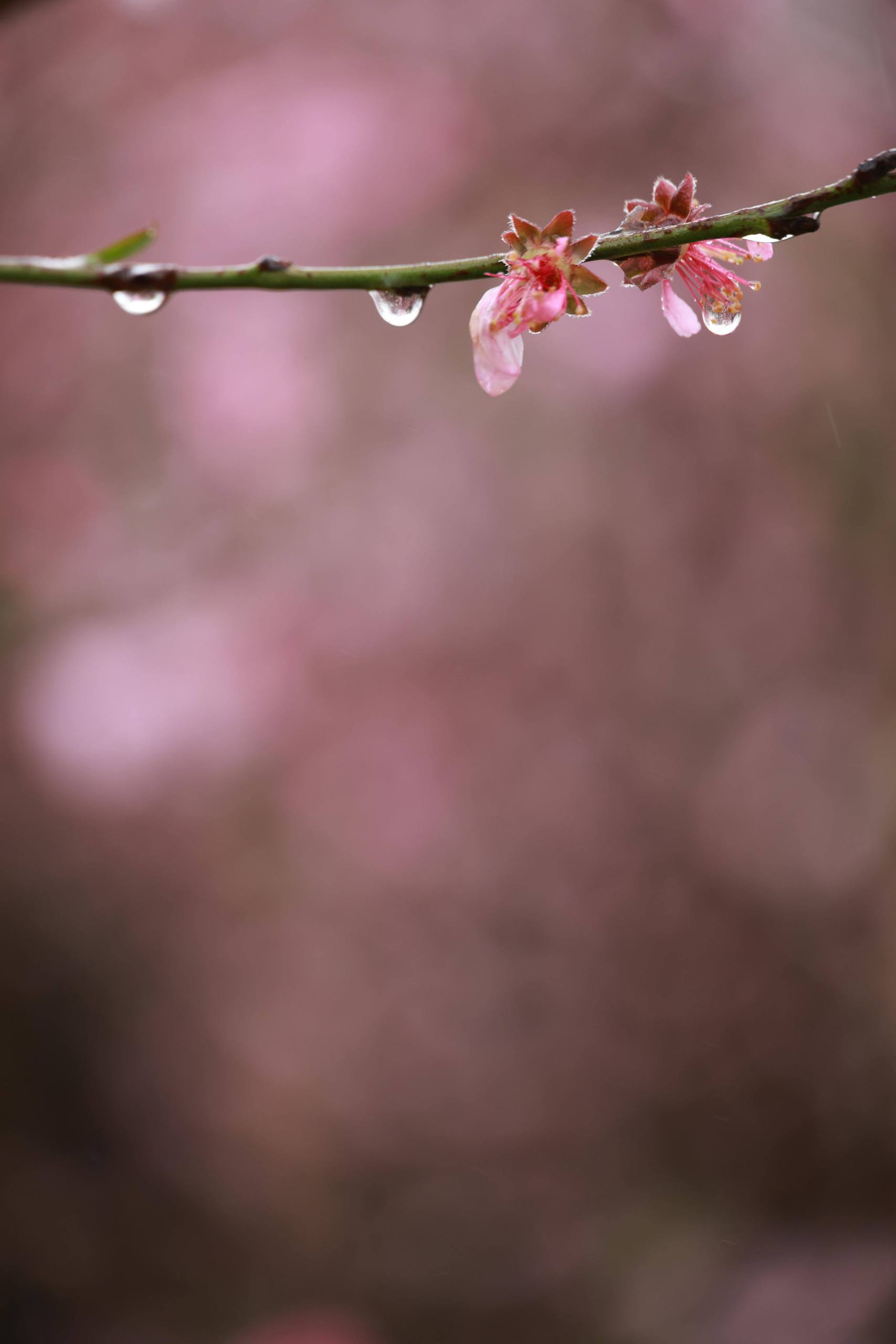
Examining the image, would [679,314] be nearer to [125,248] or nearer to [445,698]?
[125,248]

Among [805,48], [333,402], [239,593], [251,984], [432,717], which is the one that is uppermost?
[805,48]

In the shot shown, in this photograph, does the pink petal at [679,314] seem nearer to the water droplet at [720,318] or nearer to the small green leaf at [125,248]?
the water droplet at [720,318]

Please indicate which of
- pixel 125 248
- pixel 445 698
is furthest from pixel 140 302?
pixel 445 698

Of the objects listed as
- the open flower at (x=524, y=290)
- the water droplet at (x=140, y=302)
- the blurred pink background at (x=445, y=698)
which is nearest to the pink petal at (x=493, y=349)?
the open flower at (x=524, y=290)

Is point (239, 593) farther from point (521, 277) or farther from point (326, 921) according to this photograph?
point (521, 277)

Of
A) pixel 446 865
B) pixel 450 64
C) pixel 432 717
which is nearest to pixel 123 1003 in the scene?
pixel 446 865

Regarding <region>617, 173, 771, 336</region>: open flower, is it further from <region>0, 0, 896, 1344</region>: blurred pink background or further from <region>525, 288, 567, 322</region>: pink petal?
<region>0, 0, 896, 1344</region>: blurred pink background

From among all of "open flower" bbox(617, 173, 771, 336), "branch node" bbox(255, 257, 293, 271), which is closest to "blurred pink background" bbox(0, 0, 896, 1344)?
"open flower" bbox(617, 173, 771, 336)
